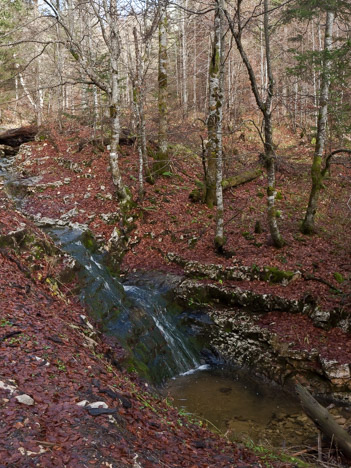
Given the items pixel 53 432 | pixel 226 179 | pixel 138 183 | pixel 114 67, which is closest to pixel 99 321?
pixel 53 432

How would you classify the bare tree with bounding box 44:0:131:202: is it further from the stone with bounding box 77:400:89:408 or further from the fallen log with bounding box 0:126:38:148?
the stone with bounding box 77:400:89:408

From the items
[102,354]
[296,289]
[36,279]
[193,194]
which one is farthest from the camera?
[193,194]

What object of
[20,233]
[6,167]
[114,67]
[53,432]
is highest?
[114,67]

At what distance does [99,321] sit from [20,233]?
285 cm

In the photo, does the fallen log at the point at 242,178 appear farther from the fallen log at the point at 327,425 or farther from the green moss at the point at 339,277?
the fallen log at the point at 327,425

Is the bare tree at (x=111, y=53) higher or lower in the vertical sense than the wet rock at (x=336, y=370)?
higher

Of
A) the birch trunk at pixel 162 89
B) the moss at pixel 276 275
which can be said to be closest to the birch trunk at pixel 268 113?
the moss at pixel 276 275

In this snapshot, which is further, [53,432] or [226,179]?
[226,179]

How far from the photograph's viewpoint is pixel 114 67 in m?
12.8

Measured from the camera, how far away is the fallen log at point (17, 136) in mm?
18812

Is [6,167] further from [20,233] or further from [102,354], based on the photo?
[102,354]

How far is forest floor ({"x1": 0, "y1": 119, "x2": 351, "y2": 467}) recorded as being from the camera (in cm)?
367

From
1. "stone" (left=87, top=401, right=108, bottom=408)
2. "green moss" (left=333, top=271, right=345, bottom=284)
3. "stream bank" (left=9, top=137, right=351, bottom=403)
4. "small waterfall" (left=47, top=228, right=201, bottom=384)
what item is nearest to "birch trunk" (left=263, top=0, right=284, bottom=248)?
"stream bank" (left=9, top=137, right=351, bottom=403)

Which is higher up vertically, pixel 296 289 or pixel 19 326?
pixel 19 326
